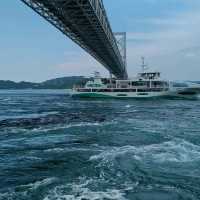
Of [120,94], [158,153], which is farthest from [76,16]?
[120,94]

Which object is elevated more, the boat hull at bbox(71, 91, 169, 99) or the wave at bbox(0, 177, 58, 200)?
the wave at bbox(0, 177, 58, 200)

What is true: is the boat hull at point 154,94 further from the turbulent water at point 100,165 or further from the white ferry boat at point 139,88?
the turbulent water at point 100,165

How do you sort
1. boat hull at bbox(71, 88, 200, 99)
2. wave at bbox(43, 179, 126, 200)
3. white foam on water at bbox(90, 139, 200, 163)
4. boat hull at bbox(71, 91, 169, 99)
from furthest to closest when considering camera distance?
boat hull at bbox(71, 88, 200, 99)
boat hull at bbox(71, 91, 169, 99)
white foam on water at bbox(90, 139, 200, 163)
wave at bbox(43, 179, 126, 200)

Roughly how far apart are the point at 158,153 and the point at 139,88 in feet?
194

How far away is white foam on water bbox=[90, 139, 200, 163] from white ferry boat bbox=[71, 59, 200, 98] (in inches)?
2194

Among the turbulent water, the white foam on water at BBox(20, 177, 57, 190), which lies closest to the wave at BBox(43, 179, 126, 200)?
the turbulent water

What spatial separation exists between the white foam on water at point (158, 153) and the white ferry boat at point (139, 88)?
55.7 metres

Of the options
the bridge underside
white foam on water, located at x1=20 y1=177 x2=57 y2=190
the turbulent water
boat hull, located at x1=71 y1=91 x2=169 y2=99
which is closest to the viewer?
the turbulent water

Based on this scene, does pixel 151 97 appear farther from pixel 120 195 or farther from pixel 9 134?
pixel 120 195

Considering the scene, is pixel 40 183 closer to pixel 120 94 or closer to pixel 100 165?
pixel 100 165

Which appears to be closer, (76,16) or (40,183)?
(40,183)

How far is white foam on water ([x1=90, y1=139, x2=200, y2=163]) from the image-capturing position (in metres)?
13.8

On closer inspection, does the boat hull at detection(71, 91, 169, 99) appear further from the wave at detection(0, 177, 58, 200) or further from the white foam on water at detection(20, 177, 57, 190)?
the wave at detection(0, 177, 58, 200)

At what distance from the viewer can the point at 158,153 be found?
14.9 meters
